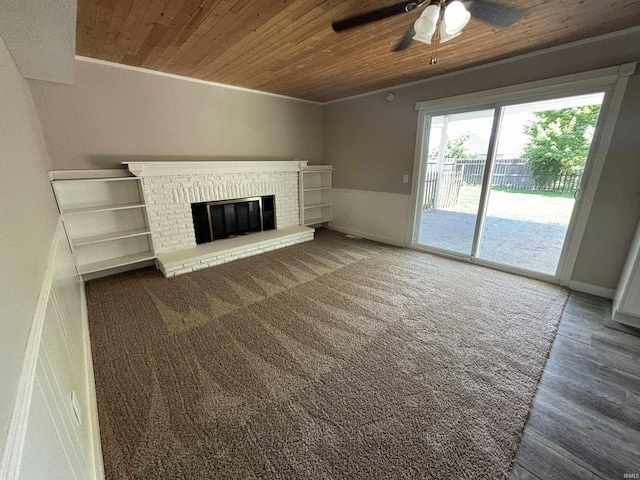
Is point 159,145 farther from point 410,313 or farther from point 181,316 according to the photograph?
point 410,313

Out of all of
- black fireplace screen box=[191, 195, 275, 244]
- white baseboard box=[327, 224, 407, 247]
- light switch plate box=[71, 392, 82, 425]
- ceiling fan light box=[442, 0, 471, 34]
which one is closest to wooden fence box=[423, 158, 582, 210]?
white baseboard box=[327, 224, 407, 247]

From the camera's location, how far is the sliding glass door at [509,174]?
2850 mm

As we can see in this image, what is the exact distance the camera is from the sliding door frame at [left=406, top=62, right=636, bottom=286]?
96.8 inches

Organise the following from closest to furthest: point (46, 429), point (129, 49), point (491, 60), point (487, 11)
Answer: point (46, 429) → point (487, 11) → point (129, 49) → point (491, 60)

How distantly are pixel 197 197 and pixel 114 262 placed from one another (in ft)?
4.16

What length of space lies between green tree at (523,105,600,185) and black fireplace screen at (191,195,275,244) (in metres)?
3.70

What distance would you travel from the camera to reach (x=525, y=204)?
3359mm

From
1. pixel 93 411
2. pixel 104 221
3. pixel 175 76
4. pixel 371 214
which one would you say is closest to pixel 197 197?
pixel 104 221

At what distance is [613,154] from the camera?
2506 millimetres

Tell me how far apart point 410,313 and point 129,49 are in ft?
12.4

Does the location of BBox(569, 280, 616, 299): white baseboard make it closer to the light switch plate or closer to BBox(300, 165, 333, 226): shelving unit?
BBox(300, 165, 333, 226): shelving unit

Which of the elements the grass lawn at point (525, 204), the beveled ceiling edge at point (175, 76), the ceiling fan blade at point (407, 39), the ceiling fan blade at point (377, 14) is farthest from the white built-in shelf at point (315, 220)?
the ceiling fan blade at point (377, 14)

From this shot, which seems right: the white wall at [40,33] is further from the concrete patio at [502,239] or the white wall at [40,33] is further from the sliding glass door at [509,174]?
the concrete patio at [502,239]

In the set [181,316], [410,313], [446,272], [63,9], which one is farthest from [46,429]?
[446,272]
